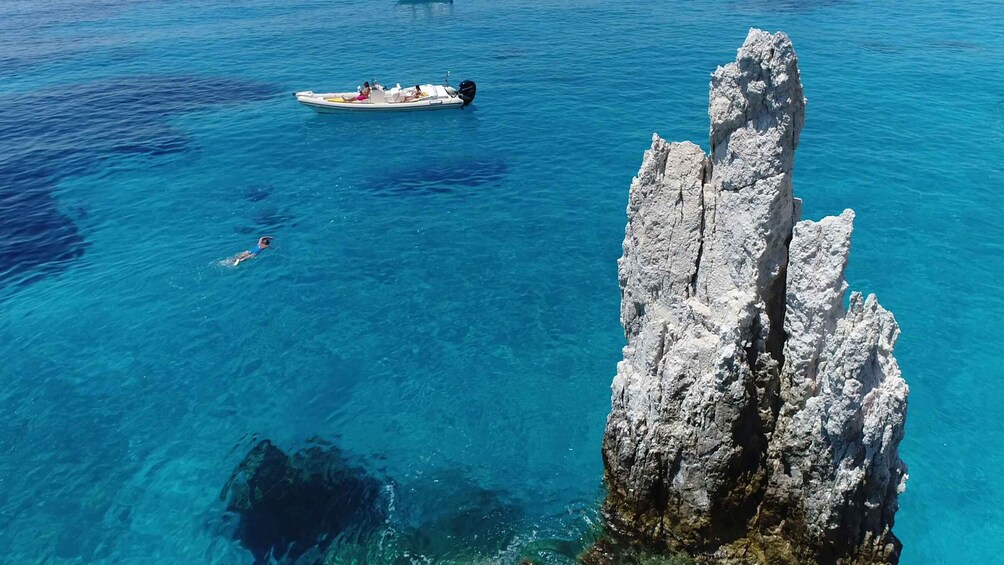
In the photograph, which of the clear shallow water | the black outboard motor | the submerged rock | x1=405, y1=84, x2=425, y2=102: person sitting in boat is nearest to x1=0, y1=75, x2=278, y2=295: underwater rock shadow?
the clear shallow water

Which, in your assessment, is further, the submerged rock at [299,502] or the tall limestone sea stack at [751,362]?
the submerged rock at [299,502]

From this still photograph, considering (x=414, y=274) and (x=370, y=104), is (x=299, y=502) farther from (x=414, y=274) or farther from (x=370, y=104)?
(x=370, y=104)

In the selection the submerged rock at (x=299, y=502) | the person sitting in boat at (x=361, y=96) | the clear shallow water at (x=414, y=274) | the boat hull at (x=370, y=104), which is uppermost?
the person sitting in boat at (x=361, y=96)

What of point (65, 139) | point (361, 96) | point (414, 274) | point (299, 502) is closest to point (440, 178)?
point (414, 274)

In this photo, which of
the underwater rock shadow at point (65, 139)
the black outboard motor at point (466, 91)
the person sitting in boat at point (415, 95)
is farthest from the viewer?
the person sitting in boat at point (415, 95)

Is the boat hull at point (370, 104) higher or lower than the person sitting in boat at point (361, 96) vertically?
lower

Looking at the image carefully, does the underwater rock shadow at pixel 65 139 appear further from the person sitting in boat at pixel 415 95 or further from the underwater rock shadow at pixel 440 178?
the underwater rock shadow at pixel 440 178

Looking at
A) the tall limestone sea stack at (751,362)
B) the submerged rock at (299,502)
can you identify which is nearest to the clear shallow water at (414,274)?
the submerged rock at (299,502)
